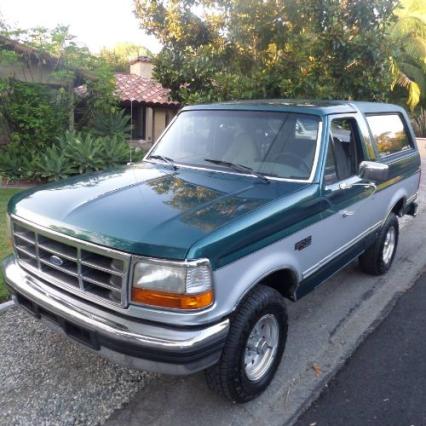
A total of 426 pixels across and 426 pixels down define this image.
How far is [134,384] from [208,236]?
1.37 meters

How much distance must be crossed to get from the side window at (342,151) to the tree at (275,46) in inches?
135

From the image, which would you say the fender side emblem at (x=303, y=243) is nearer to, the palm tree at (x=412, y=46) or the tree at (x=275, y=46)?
the tree at (x=275, y=46)

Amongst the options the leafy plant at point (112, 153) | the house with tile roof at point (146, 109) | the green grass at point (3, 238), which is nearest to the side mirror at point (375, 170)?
the green grass at point (3, 238)

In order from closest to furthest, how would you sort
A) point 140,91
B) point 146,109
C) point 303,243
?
point 303,243 < point 140,91 < point 146,109

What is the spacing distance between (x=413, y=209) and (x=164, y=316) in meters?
4.54

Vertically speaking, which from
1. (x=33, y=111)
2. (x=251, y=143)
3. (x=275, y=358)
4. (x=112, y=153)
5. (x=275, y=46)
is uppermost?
(x=275, y=46)

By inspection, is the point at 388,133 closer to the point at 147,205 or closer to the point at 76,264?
the point at 147,205

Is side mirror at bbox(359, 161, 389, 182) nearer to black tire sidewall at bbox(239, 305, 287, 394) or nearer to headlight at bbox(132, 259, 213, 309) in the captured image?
black tire sidewall at bbox(239, 305, 287, 394)

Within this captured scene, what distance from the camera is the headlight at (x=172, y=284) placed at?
7.78ft

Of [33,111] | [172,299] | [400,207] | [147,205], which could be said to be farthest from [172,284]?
[33,111]

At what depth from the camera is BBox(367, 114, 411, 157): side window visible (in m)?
4.70

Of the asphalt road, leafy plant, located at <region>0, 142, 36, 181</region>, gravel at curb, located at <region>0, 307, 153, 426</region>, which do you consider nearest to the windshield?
the asphalt road

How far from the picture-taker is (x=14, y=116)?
33.7 feet

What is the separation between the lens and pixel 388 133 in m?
5.10
